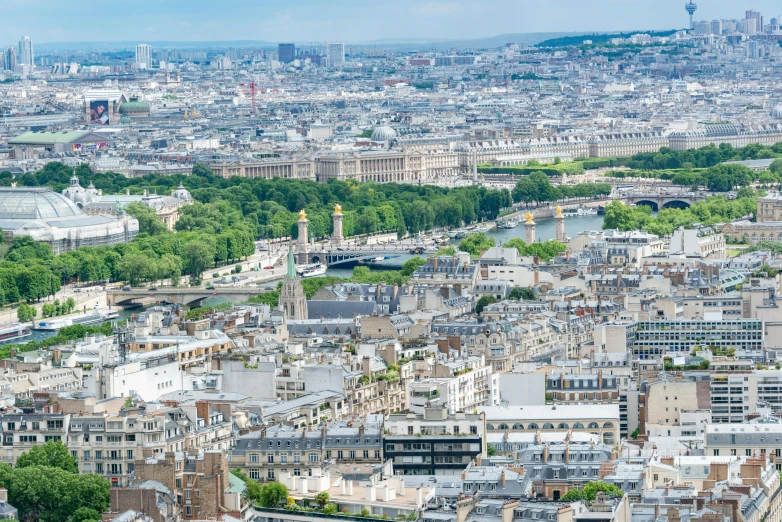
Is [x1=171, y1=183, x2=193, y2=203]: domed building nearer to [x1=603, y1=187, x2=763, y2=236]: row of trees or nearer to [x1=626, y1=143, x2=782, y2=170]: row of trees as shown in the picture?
[x1=603, y1=187, x2=763, y2=236]: row of trees

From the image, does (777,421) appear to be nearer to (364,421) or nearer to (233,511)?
(364,421)

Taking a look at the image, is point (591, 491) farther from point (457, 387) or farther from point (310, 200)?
point (310, 200)

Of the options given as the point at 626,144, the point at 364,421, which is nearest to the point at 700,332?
the point at 364,421

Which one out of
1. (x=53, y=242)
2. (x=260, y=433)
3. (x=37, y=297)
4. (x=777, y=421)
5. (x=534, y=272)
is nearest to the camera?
(x=260, y=433)

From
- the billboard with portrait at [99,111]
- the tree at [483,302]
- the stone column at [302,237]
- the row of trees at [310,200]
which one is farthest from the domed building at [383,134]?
the tree at [483,302]

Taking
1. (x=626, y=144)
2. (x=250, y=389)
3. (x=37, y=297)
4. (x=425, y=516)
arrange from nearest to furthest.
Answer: (x=425, y=516) < (x=250, y=389) < (x=37, y=297) < (x=626, y=144)

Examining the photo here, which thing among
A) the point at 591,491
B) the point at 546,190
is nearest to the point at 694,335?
the point at 591,491
